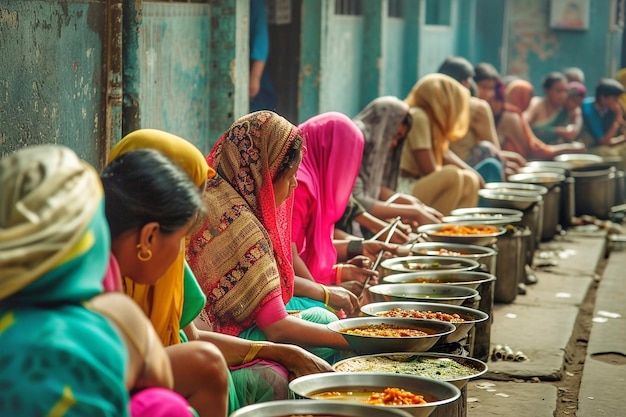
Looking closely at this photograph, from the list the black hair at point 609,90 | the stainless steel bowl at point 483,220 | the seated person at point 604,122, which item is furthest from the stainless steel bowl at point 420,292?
the black hair at point 609,90

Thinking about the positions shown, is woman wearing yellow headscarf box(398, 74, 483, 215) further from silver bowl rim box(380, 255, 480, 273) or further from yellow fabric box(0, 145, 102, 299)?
yellow fabric box(0, 145, 102, 299)

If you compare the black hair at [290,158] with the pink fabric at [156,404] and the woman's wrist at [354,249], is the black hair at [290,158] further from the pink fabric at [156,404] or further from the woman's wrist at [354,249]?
the pink fabric at [156,404]

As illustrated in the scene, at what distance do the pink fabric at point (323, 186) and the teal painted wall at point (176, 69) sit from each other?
0.97 m

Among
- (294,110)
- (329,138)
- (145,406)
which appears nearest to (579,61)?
(294,110)

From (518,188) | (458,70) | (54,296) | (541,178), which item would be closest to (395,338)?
(54,296)

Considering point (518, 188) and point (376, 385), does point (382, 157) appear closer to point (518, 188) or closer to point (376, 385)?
point (518, 188)

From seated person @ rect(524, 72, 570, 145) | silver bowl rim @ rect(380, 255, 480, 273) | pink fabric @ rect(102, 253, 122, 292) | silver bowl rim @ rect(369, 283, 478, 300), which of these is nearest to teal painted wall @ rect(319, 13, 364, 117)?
seated person @ rect(524, 72, 570, 145)

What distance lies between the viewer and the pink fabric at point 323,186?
18.9 feet

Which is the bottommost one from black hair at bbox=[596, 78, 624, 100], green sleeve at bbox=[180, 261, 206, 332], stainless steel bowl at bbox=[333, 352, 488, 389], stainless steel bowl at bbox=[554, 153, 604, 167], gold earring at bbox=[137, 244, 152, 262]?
stainless steel bowl at bbox=[554, 153, 604, 167]

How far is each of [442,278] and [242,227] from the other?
4.82ft

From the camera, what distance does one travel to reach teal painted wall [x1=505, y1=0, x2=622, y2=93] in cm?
1911

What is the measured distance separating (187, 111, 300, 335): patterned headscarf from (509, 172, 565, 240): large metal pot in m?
5.74

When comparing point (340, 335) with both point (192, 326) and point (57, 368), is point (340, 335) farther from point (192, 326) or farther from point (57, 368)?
point (57, 368)

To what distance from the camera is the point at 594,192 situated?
11.6 meters
